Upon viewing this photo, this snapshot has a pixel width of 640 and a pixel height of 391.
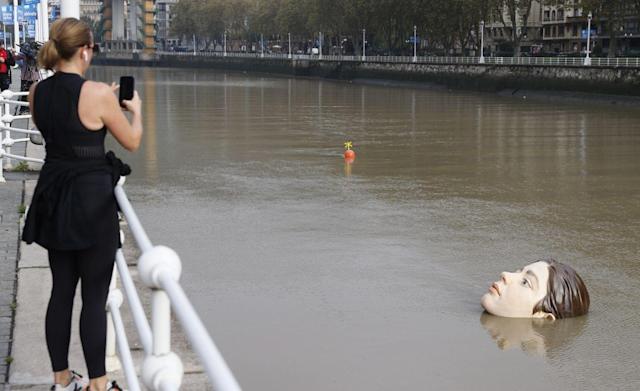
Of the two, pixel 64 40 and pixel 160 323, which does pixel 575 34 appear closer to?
pixel 64 40

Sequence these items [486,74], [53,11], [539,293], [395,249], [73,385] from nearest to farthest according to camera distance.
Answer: [73,385], [539,293], [395,249], [486,74], [53,11]

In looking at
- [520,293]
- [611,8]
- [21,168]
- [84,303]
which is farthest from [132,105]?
[611,8]

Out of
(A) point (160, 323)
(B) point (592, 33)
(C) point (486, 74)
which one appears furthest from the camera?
(B) point (592, 33)

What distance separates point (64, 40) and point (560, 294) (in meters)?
4.96

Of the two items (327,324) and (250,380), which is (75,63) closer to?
(250,380)

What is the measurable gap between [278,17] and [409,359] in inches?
4406

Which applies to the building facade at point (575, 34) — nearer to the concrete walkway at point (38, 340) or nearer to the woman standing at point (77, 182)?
the concrete walkway at point (38, 340)

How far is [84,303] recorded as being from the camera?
463cm

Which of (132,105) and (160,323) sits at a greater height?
(132,105)

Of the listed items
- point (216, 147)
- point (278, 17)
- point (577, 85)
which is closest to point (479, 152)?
point (216, 147)

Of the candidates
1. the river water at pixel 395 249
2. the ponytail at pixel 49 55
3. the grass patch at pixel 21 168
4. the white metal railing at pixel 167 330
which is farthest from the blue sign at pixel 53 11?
the white metal railing at pixel 167 330

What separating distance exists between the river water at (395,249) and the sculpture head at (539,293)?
0.44 ft

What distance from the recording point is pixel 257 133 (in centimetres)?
2644

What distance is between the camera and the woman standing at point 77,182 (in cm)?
442
